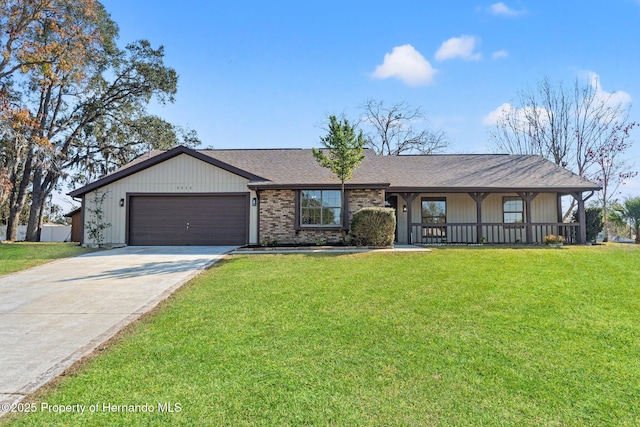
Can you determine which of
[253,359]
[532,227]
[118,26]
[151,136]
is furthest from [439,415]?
[118,26]

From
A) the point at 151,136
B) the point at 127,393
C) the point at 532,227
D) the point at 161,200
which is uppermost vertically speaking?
the point at 151,136

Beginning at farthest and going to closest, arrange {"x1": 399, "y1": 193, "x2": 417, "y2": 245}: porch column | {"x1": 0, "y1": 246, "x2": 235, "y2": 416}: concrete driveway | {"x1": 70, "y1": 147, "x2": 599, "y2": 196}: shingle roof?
{"x1": 399, "y1": 193, "x2": 417, "y2": 245}: porch column
{"x1": 70, "y1": 147, "x2": 599, "y2": 196}: shingle roof
{"x1": 0, "y1": 246, "x2": 235, "y2": 416}: concrete driveway

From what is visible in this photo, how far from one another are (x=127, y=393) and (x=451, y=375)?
281 cm

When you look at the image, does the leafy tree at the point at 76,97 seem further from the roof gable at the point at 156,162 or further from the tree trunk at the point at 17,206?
the roof gable at the point at 156,162

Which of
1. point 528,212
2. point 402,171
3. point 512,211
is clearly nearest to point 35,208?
point 402,171

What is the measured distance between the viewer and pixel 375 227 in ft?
39.2

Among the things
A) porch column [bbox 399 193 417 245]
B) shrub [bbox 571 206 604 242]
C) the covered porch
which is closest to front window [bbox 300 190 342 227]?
the covered porch

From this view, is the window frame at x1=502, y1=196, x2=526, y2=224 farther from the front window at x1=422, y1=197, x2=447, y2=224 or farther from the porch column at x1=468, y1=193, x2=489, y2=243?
the front window at x1=422, y1=197, x2=447, y2=224

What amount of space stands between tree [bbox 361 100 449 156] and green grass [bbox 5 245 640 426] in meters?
26.2

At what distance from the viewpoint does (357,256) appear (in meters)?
10.0

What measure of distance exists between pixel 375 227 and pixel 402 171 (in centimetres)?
530

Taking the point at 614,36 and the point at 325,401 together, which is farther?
the point at 614,36

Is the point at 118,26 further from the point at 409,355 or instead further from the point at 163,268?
the point at 409,355

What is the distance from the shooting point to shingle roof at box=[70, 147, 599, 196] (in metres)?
14.0
